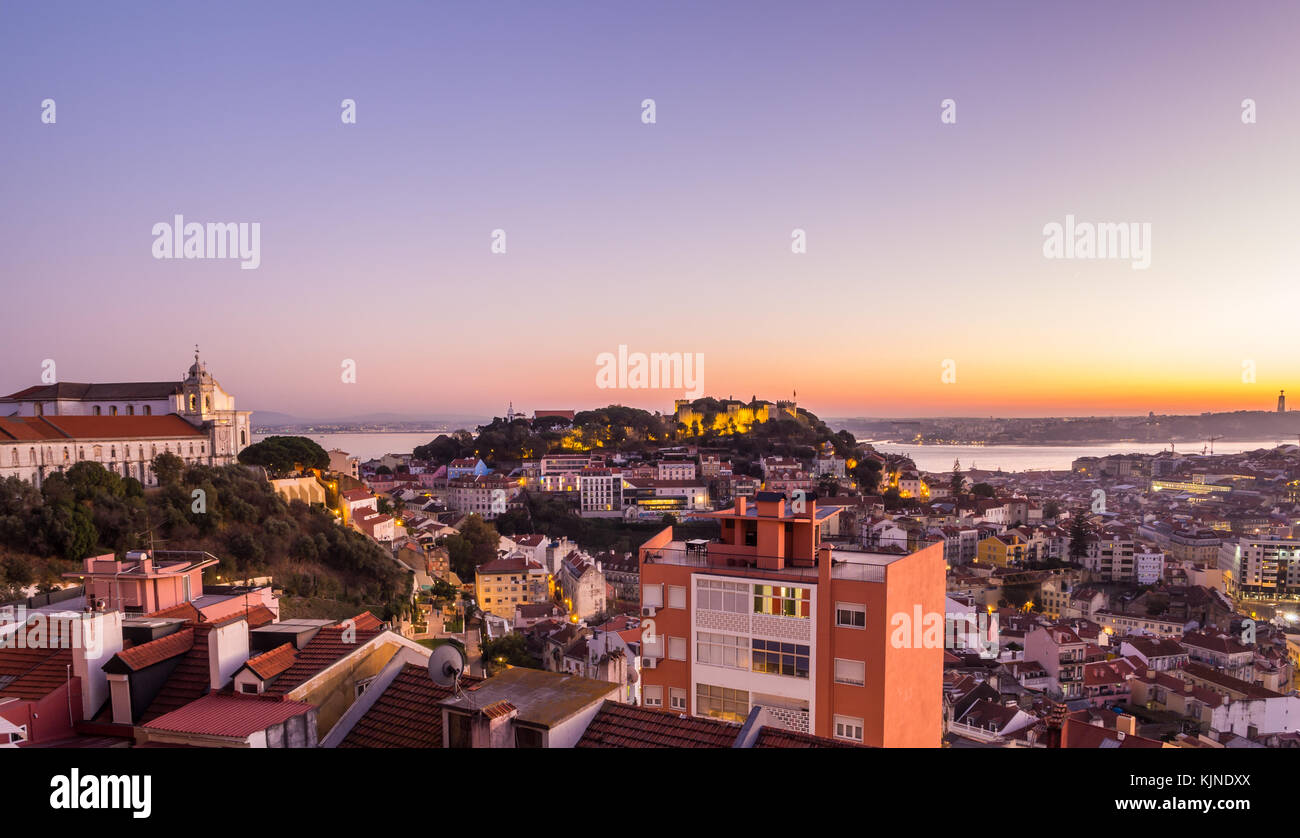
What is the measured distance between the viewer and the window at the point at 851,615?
18.4ft

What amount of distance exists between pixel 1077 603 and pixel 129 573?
28340mm

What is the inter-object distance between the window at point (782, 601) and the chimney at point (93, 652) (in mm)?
4318

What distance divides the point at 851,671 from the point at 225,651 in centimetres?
433

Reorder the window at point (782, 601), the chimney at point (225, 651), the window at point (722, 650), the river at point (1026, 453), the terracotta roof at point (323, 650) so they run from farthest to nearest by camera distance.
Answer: the river at point (1026, 453)
the window at point (722, 650)
the window at point (782, 601)
the chimney at point (225, 651)
the terracotta roof at point (323, 650)

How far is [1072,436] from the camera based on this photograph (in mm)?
77312

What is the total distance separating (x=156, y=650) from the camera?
3.69 metres

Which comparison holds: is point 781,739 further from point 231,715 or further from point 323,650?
point 323,650

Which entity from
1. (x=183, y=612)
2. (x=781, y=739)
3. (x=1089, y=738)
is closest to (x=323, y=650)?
(x=183, y=612)

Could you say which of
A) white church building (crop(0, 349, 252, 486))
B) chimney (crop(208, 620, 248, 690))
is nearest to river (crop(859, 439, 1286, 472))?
white church building (crop(0, 349, 252, 486))

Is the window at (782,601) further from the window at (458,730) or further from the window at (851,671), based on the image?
the window at (458,730)

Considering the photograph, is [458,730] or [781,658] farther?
[781,658]

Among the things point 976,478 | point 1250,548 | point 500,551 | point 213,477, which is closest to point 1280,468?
point 976,478

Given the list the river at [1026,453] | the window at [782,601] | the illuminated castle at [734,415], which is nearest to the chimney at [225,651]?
the window at [782,601]
